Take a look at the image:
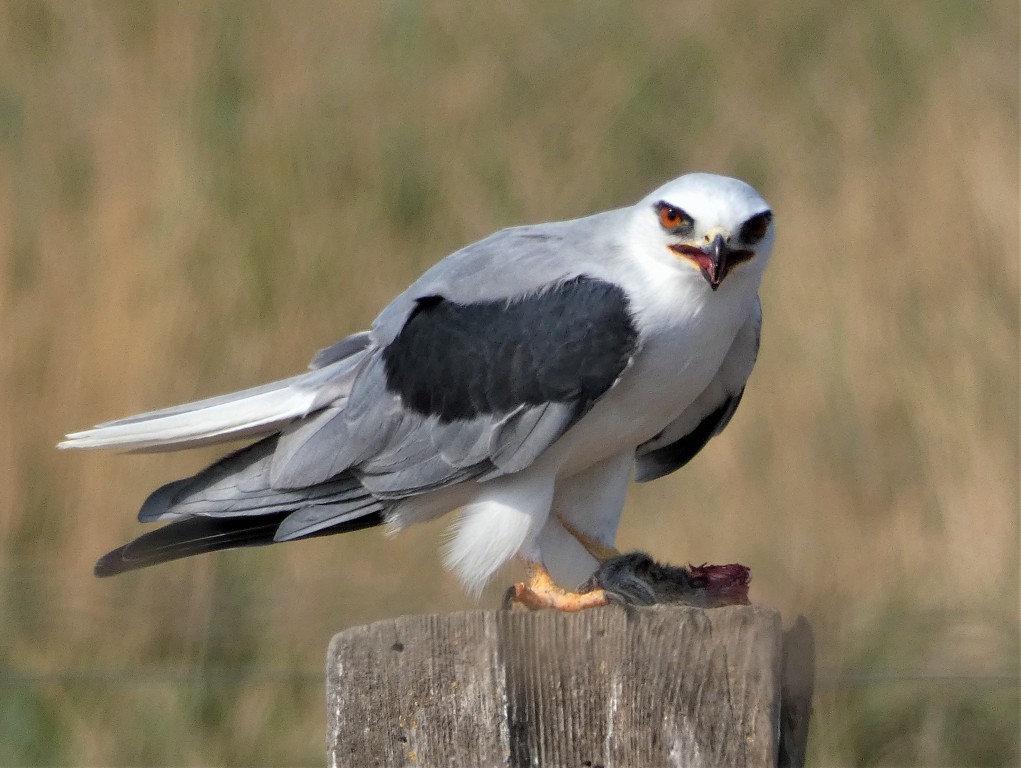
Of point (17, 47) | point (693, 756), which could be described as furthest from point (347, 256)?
point (693, 756)

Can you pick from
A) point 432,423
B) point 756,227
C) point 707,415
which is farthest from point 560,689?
point 707,415

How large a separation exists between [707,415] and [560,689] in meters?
1.85

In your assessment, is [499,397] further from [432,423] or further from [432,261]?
[432,261]

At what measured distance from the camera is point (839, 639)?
177 inches

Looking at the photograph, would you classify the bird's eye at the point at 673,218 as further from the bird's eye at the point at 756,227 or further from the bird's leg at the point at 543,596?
the bird's leg at the point at 543,596

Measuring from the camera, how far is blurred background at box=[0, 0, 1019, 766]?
17.1 ft

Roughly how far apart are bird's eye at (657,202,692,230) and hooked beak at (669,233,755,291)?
5 cm

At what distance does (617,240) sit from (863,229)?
352 centimetres

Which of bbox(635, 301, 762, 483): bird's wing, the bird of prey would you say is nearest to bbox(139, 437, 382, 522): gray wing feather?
the bird of prey

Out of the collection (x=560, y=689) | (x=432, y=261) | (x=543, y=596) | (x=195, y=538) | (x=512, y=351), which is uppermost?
(x=432, y=261)

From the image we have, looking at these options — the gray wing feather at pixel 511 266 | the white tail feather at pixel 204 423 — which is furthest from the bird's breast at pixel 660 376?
the white tail feather at pixel 204 423

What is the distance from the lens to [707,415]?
396 cm

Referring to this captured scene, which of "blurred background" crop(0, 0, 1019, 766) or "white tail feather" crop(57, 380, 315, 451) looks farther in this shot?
"blurred background" crop(0, 0, 1019, 766)

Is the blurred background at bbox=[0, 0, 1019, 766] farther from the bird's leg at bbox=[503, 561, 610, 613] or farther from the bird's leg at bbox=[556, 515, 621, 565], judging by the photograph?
the bird's leg at bbox=[503, 561, 610, 613]
